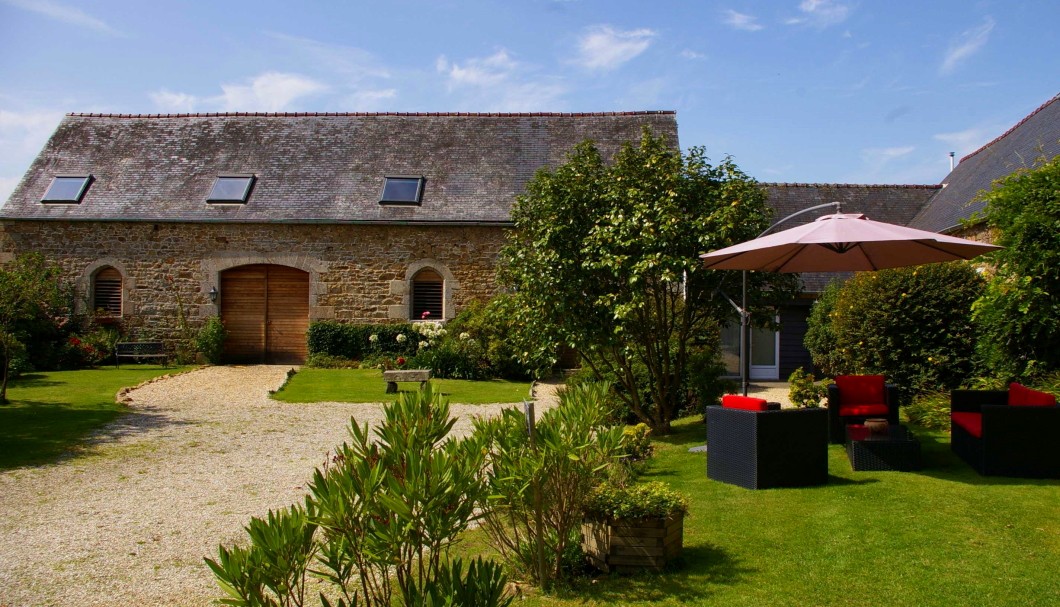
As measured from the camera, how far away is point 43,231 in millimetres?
18031

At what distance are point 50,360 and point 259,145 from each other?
22.7 feet

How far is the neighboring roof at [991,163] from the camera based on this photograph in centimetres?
1423

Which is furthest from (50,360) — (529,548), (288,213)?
(529,548)

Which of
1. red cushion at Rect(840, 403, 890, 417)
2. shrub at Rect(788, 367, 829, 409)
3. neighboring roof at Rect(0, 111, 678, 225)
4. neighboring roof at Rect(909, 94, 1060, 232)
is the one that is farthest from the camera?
neighboring roof at Rect(0, 111, 678, 225)

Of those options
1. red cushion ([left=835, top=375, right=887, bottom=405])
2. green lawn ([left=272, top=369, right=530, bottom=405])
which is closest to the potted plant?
red cushion ([left=835, top=375, right=887, bottom=405])

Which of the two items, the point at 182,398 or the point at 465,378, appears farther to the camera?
the point at 465,378

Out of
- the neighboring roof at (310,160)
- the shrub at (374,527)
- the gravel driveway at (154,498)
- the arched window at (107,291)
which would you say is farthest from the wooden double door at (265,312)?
the shrub at (374,527)

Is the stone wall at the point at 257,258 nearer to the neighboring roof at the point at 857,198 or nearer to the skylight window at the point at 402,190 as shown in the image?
the skylight window at the point at 402,190

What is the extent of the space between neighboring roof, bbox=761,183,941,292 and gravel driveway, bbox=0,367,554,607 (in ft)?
37.9

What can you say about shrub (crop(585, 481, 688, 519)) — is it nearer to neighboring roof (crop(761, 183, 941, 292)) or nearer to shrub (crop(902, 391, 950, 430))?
shrub (crop(902, 391, 950, 430))

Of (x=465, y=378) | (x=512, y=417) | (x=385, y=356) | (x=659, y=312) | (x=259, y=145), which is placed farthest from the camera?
(x=259, y=145)

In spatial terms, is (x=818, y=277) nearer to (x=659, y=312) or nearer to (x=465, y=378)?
(x=465, y=378)

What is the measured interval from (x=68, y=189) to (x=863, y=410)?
17.9 metres

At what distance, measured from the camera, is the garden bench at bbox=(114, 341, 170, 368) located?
17.2 meters
